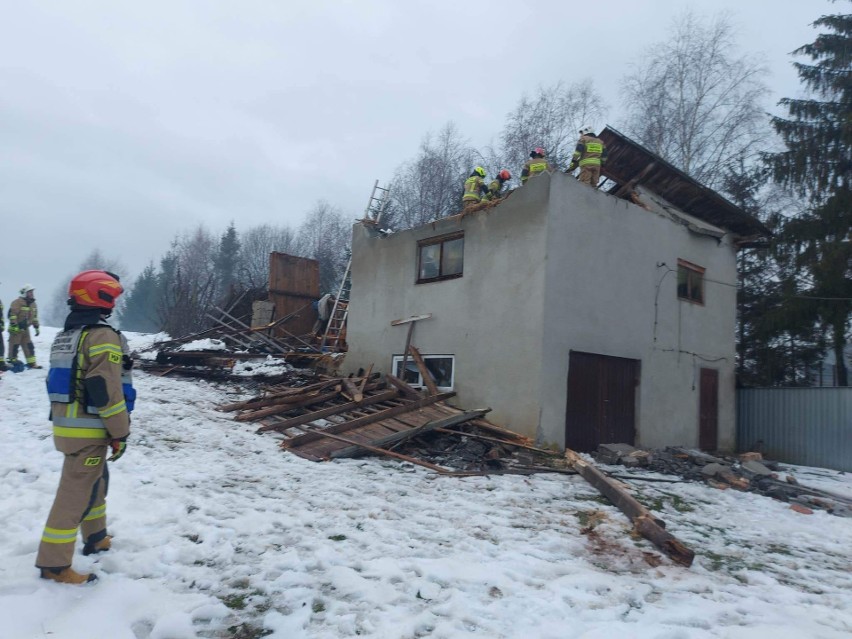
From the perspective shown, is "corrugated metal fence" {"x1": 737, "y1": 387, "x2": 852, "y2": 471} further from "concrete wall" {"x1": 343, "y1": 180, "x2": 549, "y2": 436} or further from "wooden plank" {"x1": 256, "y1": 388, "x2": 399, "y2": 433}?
"wooden plank" {"x1": 256, "y1": 388, "x2": 399, "y2": 433}

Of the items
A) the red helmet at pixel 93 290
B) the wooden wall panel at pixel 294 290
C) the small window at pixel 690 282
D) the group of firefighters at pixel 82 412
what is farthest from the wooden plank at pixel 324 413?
the wooden wall panel at pixel 294 290

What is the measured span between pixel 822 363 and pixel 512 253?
1465cm

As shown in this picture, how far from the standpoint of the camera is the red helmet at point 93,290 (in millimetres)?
4102

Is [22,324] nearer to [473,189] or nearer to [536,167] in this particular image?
[473,189]

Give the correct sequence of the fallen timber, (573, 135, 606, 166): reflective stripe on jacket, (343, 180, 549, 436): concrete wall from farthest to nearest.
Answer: (573, 135, 606, 166): reflective stripe on jacket < (343, 180, 549, 436): concrete wall < the fallen timber

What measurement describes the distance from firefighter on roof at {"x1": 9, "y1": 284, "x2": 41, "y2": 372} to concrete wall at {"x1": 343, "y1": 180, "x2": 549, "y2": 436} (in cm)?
781

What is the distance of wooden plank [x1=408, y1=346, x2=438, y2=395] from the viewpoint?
481 inches

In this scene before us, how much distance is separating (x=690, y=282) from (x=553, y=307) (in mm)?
5643

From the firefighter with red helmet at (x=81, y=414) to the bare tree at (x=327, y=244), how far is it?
34.8 metres

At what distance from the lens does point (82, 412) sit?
395cm

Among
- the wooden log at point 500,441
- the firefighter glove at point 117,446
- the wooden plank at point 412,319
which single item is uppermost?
the wooden plank at point 412,319

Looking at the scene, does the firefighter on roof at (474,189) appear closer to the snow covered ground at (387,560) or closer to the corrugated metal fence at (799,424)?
the snow covered ground at (387,560)

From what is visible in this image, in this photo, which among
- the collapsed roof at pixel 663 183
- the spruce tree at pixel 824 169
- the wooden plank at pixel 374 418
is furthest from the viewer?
the spruce tree at pixel 824 169

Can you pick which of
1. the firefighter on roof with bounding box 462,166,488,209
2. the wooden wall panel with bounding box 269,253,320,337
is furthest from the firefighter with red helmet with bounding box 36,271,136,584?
the wooden wall panel with bounding box 269,253,320,337
